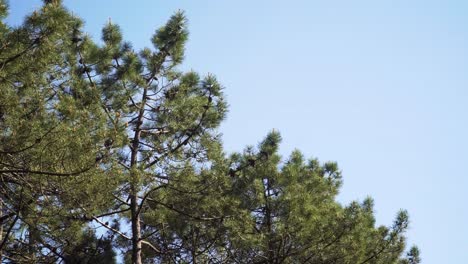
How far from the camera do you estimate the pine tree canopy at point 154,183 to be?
23.8 ft

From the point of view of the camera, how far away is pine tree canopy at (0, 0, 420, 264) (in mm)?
7246

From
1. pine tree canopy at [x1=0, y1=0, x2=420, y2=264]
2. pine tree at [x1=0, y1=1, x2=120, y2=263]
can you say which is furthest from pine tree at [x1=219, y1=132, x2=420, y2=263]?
pine tree at [x1=0, y1=1, x2=120, y2=263]

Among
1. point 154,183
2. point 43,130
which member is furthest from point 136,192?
point 43,130

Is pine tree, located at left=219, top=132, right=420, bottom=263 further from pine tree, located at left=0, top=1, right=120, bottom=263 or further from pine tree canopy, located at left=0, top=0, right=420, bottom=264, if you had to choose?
pine tree, located at left=0, top=1, right=120, bottom=263

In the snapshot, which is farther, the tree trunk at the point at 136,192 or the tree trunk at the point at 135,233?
the tree trunk at the point at 135,233

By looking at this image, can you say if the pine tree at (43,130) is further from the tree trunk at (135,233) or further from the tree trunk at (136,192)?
the tree trunk at (135,233)

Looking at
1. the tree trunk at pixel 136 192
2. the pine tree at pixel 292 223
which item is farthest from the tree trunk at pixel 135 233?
the pine tree at pixel 292 223

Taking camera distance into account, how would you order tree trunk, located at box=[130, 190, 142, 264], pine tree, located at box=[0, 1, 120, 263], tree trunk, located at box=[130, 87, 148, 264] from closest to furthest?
pine tree, located at box=[0, 1, 120, 263], tree trunk, located at box=[130, 87, 148, 264], tree trunk, located at box=[130, 190, 142, 264]

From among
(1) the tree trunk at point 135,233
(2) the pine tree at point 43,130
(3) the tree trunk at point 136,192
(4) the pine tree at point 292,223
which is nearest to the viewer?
(2) the pine tree at point 43,130

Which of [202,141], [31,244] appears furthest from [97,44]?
[31,244]

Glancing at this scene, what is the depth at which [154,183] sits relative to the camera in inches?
364

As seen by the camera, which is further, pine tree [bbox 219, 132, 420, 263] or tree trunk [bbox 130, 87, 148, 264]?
pine tree [bbox 219, 132, 420, 263]

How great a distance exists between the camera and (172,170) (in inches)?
368

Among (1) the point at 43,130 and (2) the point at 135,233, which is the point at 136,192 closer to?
(2) the point at 135,233
